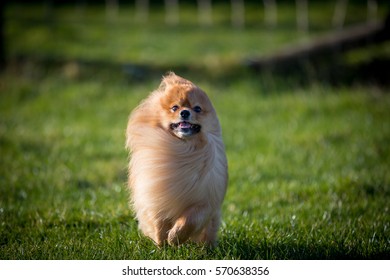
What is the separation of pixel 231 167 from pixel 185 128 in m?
3.92

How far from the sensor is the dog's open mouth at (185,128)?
4500 mm

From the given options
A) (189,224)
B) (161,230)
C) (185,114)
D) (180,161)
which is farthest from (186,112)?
(161,230)

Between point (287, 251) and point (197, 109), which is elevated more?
point (197, 109)

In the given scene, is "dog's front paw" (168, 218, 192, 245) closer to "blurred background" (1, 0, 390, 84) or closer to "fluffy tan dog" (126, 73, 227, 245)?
"fluffy tan dog" (126, 73, 227, 245)

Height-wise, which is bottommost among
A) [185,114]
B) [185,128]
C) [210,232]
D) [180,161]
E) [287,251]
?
[287,251]

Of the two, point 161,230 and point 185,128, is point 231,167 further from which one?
point 185,128

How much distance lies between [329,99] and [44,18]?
11686mm

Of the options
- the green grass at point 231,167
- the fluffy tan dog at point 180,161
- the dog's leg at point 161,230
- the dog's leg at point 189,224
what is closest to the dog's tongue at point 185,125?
the fluffy tan dog at point 180,161

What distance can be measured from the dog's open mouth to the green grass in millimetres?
1022

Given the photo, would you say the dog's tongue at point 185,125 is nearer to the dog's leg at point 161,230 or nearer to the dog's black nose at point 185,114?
the dog's black nose at point 185,114

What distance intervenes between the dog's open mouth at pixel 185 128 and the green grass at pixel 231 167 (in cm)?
102

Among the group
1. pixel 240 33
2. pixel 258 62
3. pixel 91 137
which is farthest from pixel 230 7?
pixel 91 137

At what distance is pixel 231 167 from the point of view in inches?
328

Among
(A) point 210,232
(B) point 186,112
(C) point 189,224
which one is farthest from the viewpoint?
(A) point 210,232
